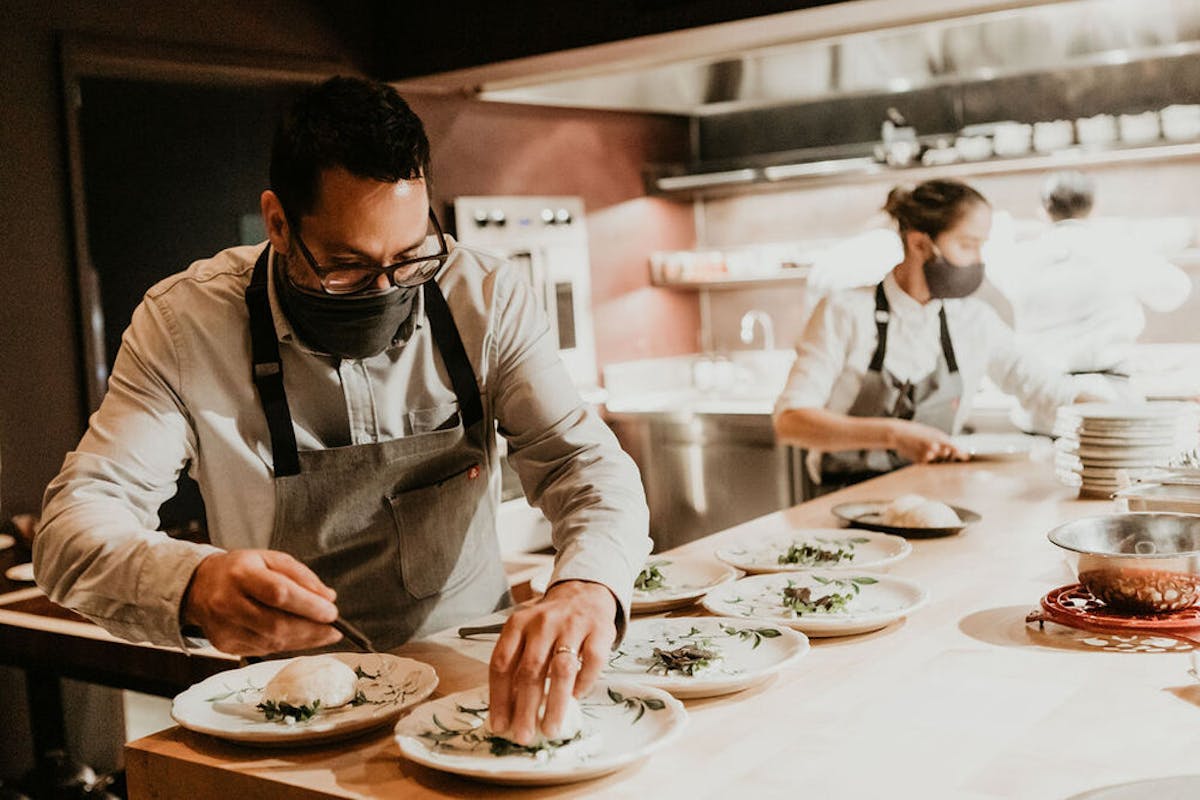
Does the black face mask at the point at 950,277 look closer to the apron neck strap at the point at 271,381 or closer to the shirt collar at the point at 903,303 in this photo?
the shirt collar at the point at 903,303

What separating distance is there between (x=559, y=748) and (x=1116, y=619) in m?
0.93

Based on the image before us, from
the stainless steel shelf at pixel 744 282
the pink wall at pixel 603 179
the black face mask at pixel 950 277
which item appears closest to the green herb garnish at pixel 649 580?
the black face mask at pixel 950 277

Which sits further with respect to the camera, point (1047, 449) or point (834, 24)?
point (834, 24)

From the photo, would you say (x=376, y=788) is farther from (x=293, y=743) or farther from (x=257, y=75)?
(x=257, y=75)

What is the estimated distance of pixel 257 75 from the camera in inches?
183

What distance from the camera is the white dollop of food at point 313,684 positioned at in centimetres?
156

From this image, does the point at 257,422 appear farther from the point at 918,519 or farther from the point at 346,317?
the point at 918,519

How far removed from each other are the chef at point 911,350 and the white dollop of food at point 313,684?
2.18 metres

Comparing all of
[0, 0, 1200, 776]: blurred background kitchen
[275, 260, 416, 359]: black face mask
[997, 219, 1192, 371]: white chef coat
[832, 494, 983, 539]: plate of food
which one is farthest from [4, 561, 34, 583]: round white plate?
[997, 219, 1192, 371]: white chef coat

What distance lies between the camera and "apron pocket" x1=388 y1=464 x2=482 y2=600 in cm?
218

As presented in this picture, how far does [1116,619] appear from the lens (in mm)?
1867

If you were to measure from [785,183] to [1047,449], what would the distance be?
11.0 feet

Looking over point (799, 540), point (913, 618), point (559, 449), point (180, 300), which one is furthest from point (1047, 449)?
point (180, 300)

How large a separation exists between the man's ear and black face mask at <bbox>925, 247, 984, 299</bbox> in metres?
2.39
